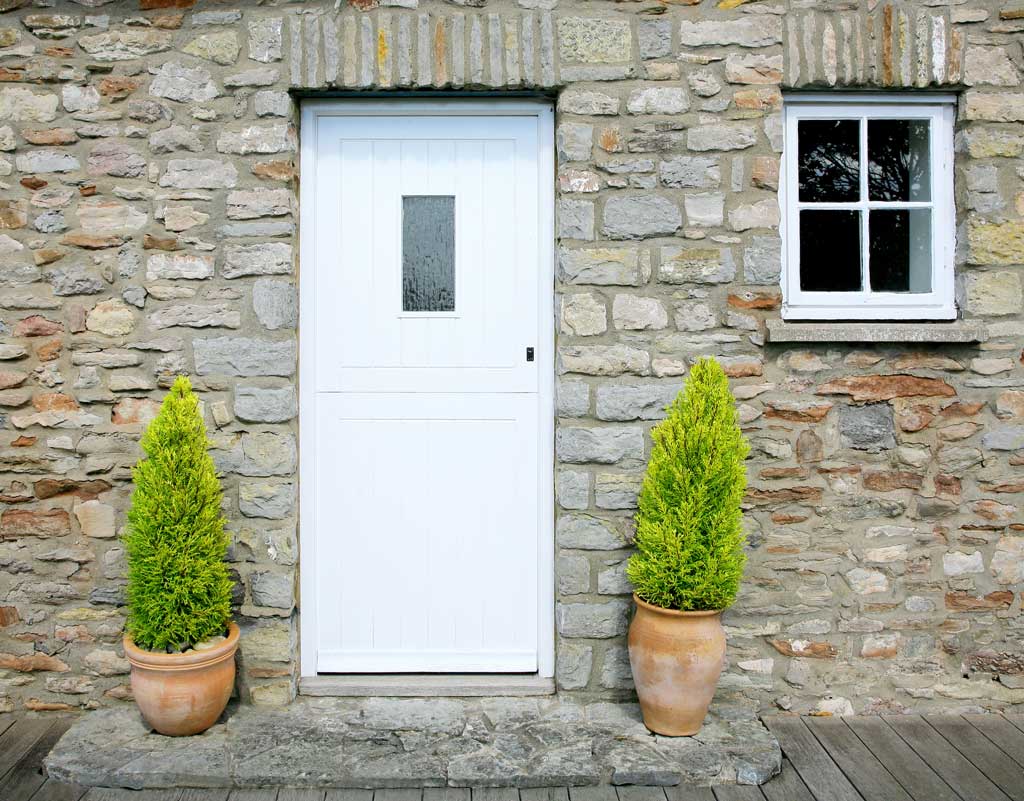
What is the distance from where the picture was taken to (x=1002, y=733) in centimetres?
323

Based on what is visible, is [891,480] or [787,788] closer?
[787,788]

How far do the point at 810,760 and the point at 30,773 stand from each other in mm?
2757

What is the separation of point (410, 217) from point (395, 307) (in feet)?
1.24

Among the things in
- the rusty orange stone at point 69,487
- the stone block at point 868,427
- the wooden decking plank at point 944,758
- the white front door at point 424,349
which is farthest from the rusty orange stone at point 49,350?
the wooden decking plank at point 944,758

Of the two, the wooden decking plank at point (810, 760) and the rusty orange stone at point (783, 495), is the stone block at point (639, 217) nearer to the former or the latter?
the rusty orange stone at point (783, 495)

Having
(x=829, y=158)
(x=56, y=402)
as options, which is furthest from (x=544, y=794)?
(x=829, y=158)

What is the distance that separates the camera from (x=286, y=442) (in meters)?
3.33

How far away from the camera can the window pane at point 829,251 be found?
3.50 meters

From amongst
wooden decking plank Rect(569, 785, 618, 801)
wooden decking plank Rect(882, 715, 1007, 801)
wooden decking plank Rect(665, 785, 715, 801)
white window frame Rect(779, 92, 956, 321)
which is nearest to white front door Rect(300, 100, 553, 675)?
wooden decking plank Rect(569, 785, 618, 801)

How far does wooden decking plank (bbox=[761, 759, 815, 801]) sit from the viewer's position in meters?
2.81

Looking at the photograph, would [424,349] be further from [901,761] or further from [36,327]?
[901,761]

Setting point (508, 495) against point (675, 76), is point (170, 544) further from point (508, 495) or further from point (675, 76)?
point (675, 76)

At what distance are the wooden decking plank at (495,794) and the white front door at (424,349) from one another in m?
0.69

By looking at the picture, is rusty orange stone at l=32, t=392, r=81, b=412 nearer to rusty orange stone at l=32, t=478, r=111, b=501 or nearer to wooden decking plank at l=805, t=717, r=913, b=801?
rusty orange stone at l=32, t=478, r=111, b=501
